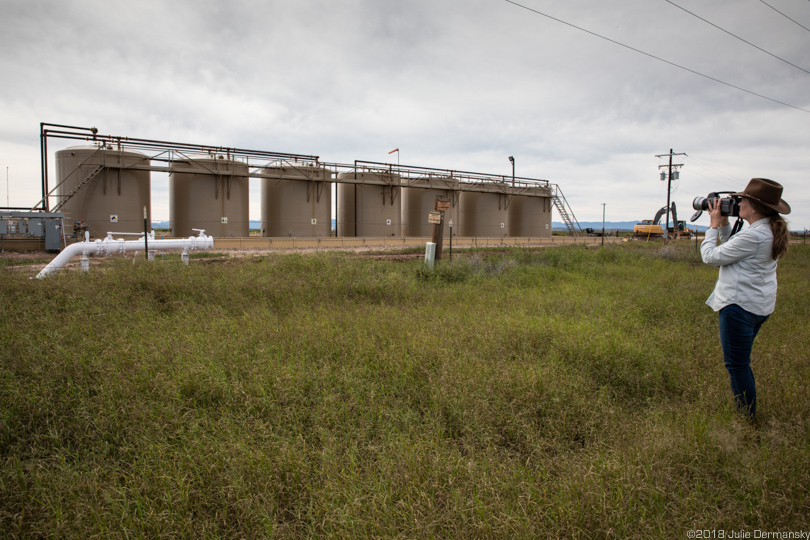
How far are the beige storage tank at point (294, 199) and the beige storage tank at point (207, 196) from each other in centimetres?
240

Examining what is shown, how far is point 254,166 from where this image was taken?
82.9 ft

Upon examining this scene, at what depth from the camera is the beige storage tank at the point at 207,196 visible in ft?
78.2

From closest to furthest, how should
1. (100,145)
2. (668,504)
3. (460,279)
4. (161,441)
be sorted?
(668,504) → (161,441) → (460,279) → (100,145)

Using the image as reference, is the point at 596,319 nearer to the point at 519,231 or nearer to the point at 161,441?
the point at 161,441

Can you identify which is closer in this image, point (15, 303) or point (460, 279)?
point (15, 303)

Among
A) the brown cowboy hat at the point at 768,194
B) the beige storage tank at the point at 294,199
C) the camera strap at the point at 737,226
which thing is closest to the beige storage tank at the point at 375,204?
the beige storage tank at the point at 294,199

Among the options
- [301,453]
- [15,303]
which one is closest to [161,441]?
[301,453]

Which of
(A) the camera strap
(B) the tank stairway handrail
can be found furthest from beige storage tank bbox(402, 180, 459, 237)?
(A) the camera strap

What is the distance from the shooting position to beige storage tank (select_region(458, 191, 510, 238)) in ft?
119

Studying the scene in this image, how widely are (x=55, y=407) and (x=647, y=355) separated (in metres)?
6.25

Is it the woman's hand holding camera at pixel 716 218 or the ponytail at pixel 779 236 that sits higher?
the woman's hand holding camera at pixel 716 218

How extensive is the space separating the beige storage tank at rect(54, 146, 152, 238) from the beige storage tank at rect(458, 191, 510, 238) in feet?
80.9

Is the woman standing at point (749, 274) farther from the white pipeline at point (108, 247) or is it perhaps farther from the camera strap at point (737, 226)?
the white pipeline at point (108, 247)

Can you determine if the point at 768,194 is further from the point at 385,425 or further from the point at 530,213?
the point at 530,213
